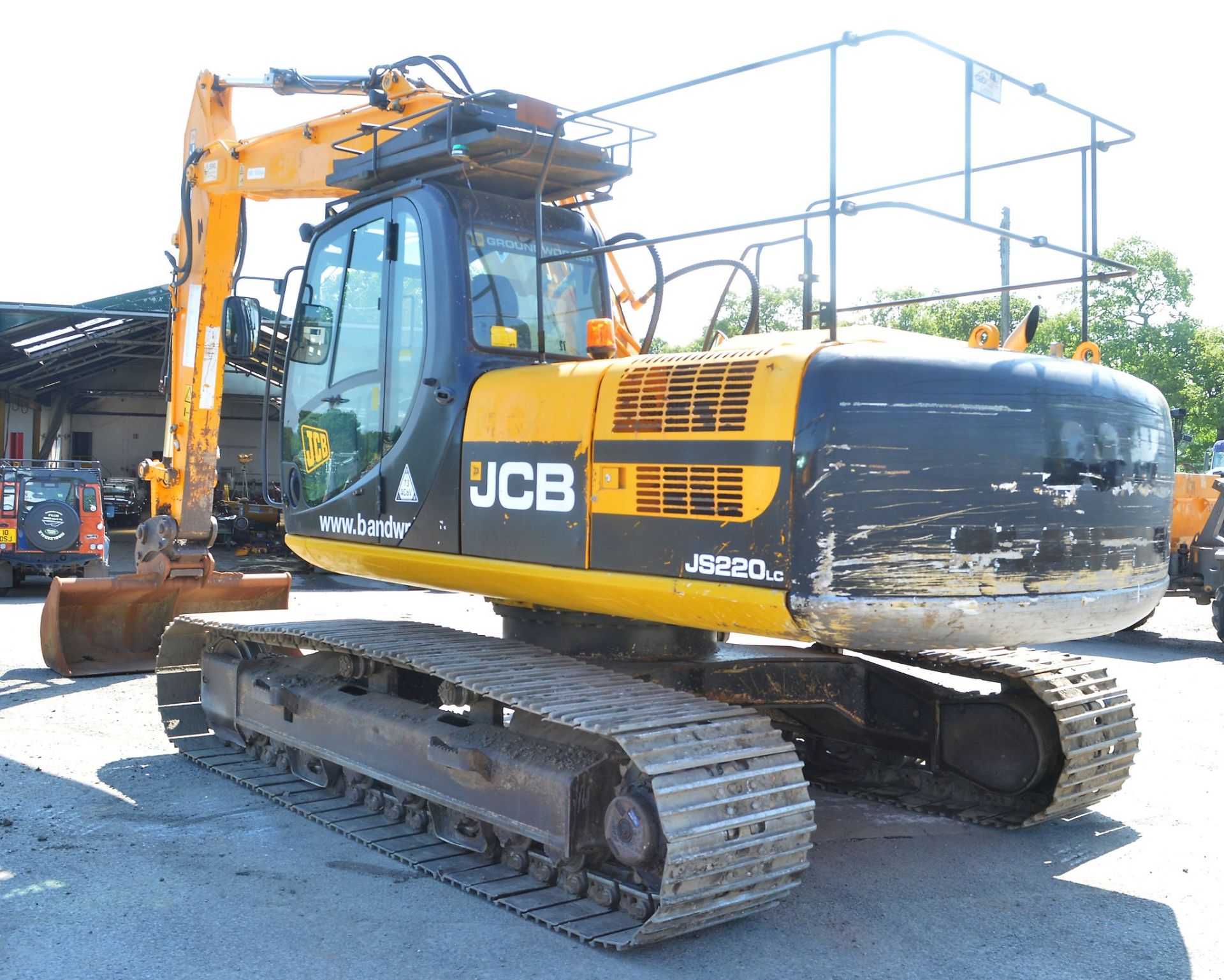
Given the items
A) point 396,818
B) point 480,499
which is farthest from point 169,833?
point 480,499

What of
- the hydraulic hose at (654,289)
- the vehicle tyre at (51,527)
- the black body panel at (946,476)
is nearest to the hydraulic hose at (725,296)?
the hydraulic hose at (654,289)

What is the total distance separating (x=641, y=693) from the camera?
14.8 ft

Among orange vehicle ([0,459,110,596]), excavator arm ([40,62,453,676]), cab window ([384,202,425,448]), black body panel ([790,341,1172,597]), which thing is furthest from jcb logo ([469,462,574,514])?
orange vehicle ([0,459,110,596])

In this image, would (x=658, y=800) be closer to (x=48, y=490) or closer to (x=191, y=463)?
(x=191, y=463)

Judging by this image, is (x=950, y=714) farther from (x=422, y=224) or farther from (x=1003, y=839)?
(x=422, y=224)

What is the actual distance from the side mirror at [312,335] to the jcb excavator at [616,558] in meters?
0.02

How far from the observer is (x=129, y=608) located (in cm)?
907

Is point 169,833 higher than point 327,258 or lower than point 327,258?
lower

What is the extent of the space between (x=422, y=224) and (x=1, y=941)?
3.27m

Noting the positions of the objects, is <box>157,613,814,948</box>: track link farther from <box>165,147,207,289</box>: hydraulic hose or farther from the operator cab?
<box>165,147,207,289</box>: hydraulic hose

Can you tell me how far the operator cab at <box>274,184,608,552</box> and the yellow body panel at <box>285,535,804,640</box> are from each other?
0.34 feet

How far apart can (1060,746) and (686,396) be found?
2.70 meters

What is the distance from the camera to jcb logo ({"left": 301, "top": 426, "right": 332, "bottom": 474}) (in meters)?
6.08

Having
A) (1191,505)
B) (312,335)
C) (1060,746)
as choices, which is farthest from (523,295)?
(1191,505)
